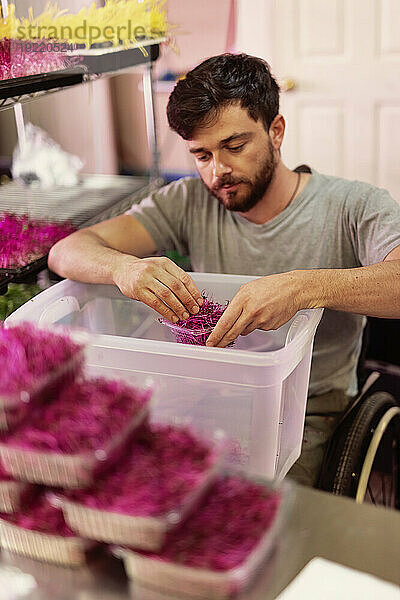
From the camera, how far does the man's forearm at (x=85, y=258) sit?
1.38 meters

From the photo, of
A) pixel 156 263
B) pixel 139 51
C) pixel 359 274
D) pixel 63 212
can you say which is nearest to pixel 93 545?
pixel 156 263

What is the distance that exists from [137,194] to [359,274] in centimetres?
89

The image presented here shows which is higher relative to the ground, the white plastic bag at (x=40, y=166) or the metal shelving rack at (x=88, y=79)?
the metal shelving rack at (x=88, y=79)

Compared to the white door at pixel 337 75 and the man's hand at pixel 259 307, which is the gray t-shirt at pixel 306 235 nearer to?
the man's hand at pixel 259 307

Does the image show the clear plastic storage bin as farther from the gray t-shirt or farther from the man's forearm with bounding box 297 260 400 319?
the gray t-shirt

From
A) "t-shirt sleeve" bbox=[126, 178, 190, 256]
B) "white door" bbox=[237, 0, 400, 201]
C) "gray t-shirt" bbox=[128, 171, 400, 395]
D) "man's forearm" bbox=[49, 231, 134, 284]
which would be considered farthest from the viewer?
"white door" bbox=[237, 0, 400, 201]

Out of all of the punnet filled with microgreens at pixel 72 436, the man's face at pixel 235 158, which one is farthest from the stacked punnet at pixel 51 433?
the man's face at pixel 235 158

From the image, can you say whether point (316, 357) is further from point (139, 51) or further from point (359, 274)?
point (139, 51)

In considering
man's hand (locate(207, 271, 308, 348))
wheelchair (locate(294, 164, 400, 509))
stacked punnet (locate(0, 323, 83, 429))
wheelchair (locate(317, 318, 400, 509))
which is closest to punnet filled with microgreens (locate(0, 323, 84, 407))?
stacked punnet (locate(0, 323, 83, 429))

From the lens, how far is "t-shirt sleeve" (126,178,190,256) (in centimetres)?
164

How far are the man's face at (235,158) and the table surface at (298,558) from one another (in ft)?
3.01

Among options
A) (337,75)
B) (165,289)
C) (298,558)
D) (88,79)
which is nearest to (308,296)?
(165,289)

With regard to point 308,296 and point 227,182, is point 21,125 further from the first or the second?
point 308,296

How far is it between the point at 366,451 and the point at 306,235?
0.49m
